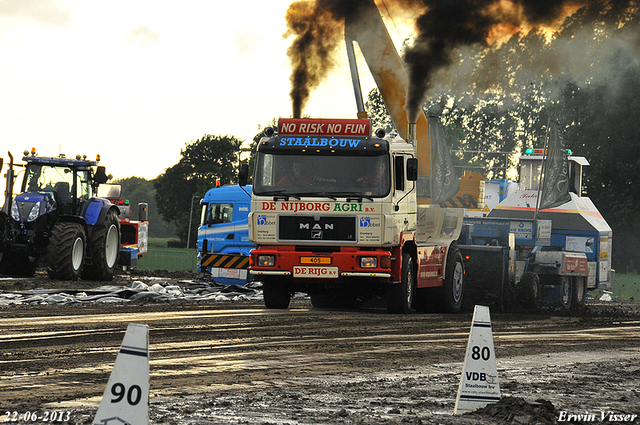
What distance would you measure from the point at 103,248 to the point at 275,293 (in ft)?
22.7

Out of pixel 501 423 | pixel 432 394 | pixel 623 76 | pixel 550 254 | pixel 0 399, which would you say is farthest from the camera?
pixel 623 76

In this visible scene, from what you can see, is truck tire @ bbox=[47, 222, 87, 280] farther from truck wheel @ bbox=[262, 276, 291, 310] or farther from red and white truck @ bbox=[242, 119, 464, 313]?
red and white truck @ bbox=[242, 119, 464, 313]

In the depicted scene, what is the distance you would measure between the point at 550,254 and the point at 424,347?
11.3 m

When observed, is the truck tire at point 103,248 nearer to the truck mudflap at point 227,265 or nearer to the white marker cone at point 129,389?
the truck mudflap at point 227,265

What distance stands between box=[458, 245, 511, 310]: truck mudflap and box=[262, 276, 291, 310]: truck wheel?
15.0 feet

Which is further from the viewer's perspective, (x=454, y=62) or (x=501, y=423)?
(x=454, y=62)

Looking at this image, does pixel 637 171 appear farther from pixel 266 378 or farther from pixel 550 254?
pixel 266 378

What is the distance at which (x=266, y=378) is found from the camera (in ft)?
29.2

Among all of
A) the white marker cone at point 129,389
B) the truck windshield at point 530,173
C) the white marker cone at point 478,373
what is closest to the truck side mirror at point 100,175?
the truck windshield at point 530,173

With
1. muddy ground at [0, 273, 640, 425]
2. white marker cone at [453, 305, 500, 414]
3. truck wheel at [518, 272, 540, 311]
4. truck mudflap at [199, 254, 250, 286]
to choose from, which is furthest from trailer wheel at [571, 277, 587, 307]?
white marker cone at [453, 305, 500, 414]

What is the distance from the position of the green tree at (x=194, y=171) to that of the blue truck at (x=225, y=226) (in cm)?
6472

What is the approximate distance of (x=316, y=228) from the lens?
1566 cm

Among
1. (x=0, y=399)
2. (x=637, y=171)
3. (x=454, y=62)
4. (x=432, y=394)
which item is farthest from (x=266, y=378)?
(x=637, y=171)

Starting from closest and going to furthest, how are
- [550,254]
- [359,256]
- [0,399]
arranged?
[0,399], [359,256], [550,254]
